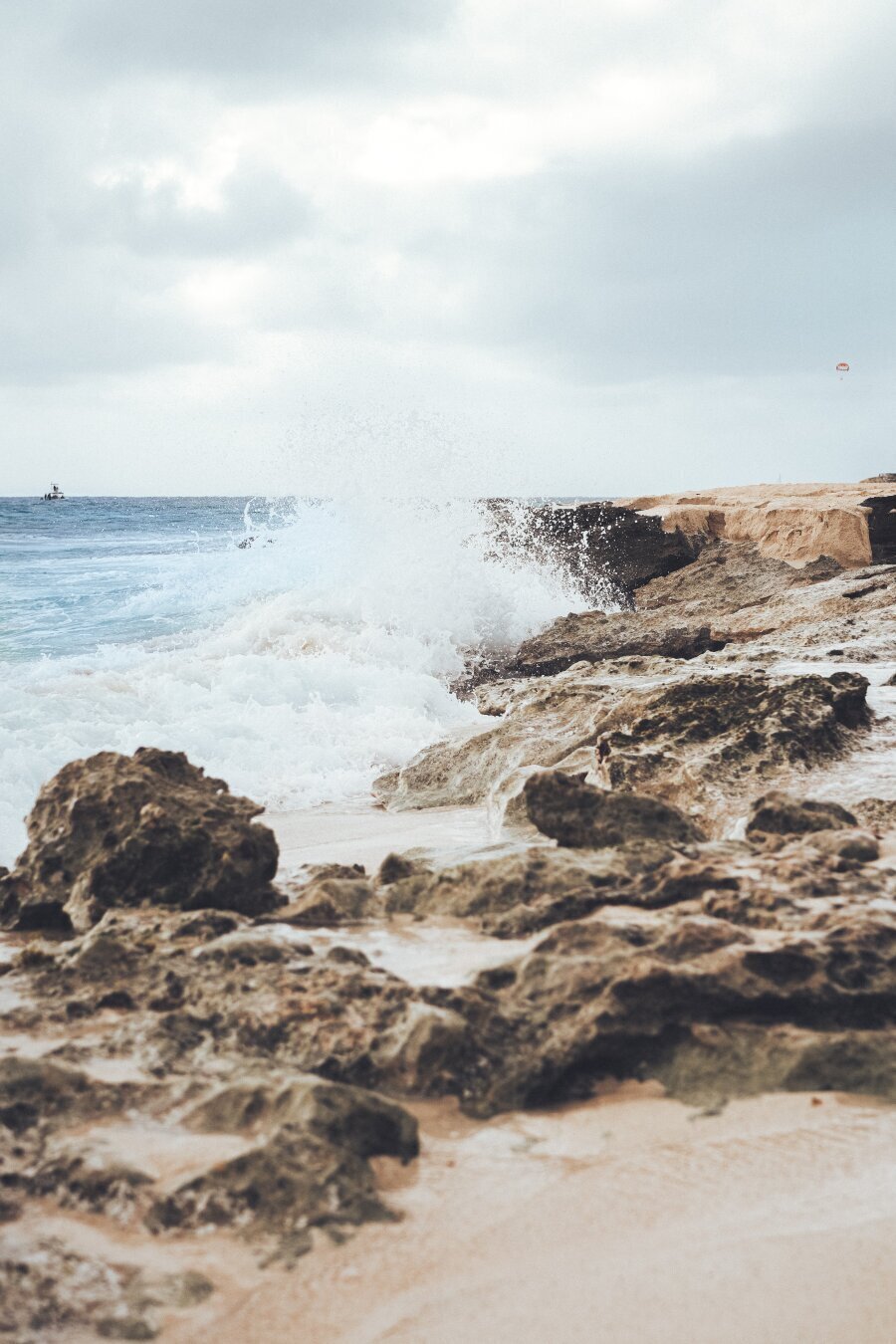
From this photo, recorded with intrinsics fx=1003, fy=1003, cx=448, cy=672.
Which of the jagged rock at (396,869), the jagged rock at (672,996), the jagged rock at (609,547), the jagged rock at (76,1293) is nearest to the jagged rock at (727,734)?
the jagged rock at (396,869)

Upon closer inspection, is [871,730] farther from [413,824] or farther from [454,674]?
[454,674]

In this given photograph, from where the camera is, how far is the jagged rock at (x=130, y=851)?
281 cm

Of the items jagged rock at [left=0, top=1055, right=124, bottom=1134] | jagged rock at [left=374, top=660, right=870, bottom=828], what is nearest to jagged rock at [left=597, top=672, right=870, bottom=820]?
jagged rock at [left=374, top=660, right=870, bottom=828]

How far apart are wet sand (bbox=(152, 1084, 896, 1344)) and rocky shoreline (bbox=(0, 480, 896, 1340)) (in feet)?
0.19

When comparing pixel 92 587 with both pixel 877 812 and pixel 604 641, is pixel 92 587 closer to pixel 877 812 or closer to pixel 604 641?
pixel 604 641

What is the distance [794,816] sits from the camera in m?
2.97

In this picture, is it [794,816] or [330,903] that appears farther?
[794,816]

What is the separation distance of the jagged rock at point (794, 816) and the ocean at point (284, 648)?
3215mm

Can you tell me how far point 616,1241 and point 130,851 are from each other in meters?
1.77

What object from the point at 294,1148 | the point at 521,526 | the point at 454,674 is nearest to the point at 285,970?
the point at 294,1148

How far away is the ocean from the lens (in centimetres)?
653

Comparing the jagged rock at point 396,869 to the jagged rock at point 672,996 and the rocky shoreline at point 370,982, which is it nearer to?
the rocky shoreline at point 370,982

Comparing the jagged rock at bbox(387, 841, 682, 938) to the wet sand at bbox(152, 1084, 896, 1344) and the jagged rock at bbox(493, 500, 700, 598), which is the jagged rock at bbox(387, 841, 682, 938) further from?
the jagged rock at bbox(493, 500, 700, 598)

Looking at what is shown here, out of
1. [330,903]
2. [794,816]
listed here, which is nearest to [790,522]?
[794,816]
